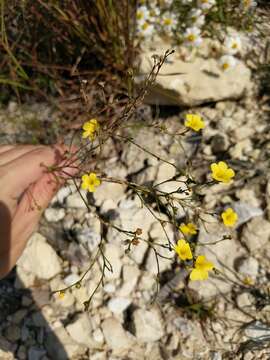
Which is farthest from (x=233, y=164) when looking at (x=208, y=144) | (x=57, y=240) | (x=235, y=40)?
(x=57, y=240)

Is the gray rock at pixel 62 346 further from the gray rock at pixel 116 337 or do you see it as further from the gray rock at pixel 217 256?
the gray rock at pixel 217 256

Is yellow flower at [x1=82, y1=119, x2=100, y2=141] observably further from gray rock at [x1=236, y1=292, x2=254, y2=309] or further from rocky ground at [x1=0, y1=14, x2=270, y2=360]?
gray rock at [x1=236, y1=292, x2=254, y2=309]

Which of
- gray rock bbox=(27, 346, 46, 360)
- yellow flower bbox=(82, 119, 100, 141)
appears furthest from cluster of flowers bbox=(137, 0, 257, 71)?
gray rock bbox=(27, 346, 46, 360)

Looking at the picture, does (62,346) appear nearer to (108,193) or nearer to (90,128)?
(108,193)

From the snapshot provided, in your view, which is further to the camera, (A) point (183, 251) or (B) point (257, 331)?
(B) point (257, 331)

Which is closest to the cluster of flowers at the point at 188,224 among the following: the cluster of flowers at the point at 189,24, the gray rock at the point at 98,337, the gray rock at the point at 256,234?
the gray rock at the point at 256,234

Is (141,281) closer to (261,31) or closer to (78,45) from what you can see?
(78,45)

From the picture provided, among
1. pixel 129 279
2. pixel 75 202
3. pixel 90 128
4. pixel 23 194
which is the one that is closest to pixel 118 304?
pixel 129 279
